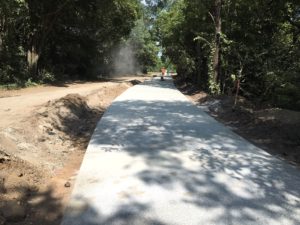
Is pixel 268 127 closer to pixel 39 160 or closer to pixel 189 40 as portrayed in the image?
pixel 39 160

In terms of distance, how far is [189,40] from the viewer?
31.9 meters

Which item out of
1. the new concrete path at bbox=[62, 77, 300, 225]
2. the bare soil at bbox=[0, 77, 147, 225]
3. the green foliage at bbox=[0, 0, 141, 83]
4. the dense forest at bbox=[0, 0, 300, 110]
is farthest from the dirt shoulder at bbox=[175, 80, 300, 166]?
the green foliage at bbox=[0, 0, 141, 83]

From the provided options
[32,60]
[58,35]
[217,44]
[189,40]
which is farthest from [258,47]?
[58,35]

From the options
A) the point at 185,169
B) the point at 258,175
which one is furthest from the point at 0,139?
the point at 258,175

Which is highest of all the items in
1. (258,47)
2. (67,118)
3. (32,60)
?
(258,47)

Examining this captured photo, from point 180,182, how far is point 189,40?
26.9m

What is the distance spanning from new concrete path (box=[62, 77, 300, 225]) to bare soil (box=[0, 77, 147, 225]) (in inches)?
12.5

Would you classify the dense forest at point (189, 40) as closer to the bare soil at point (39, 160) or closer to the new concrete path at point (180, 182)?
the new concrete path at point (180, 182)

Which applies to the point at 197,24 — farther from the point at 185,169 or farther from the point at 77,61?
the point at 185,169

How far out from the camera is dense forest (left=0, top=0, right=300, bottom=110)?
54.5 ft

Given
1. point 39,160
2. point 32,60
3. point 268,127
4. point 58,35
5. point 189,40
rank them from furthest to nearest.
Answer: point 58,35
point 189,40
point 32,60
point 268,127
point 39,160

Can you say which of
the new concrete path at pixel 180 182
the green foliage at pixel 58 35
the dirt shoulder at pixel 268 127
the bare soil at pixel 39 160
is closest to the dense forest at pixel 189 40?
the green foliage at pixel 58 35

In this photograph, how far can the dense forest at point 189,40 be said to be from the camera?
16.6 meters

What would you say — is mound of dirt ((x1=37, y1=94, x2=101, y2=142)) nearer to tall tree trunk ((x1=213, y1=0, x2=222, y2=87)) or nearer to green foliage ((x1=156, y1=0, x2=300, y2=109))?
green foliage ((x1=156, y1=0, x2=300, y2=109))
